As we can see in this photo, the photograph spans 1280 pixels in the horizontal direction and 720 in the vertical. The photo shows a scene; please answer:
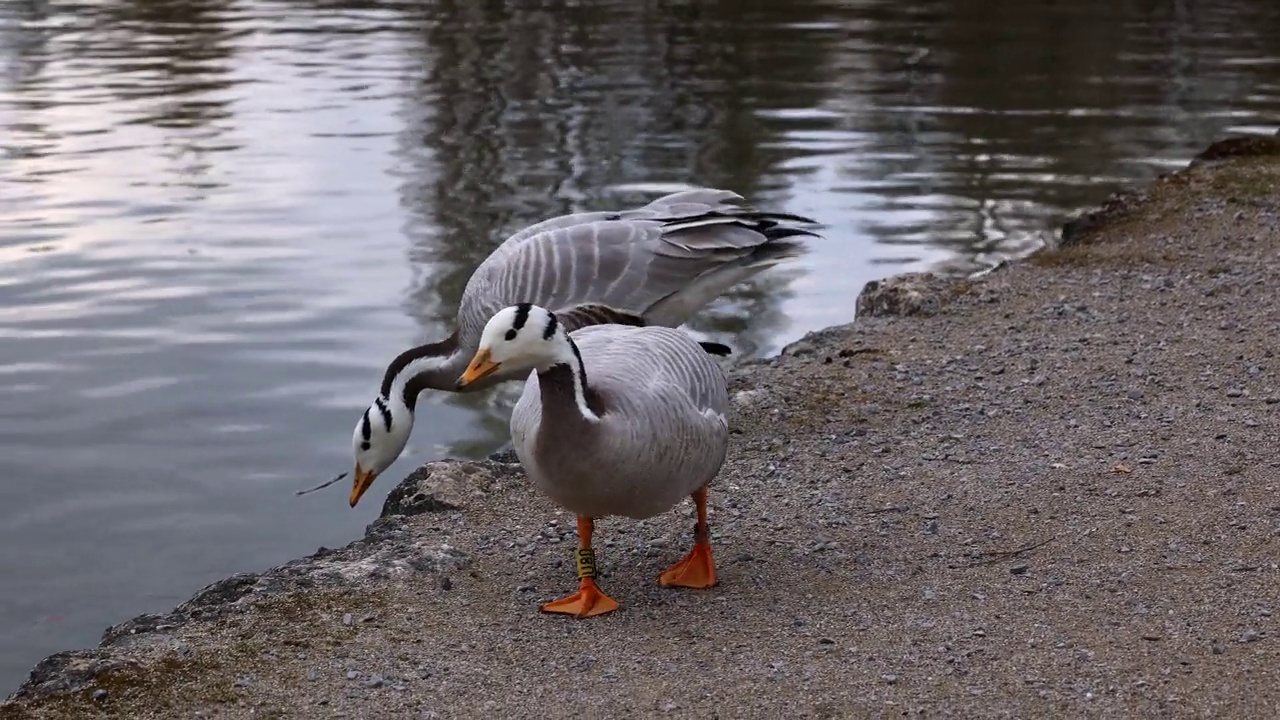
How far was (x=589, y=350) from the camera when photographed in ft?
18.5

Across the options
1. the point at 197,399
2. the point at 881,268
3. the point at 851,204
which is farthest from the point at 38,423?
the point at 851,204

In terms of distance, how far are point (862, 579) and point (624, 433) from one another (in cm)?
112

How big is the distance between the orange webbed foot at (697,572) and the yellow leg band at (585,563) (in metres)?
0.32

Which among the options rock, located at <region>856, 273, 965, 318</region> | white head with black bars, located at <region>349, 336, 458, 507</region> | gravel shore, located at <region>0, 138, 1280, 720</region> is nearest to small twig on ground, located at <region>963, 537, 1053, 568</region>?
gravel shore, located at <region>0, 138, 1280, 720</region>

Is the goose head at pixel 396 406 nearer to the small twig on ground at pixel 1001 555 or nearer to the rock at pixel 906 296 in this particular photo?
the small twig on ground at pixel 1001 555

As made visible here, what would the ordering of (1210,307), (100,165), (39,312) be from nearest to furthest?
(1210,307), (39,312), (100,165)

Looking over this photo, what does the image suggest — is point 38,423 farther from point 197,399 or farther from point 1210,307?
point 1210,307

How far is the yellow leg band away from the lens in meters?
5.50

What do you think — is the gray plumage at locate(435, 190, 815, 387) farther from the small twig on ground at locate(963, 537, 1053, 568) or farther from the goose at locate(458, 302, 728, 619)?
the small twig on ground at locate(963, 537, 1053, 568)

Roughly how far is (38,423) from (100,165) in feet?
21.9

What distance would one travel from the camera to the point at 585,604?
545cm

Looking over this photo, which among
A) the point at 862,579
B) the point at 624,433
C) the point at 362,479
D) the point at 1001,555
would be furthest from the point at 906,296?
the point at 624,433

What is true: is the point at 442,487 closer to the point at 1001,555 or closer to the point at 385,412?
the point at 385,412

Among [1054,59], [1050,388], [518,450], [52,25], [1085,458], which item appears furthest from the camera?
[52,25]
